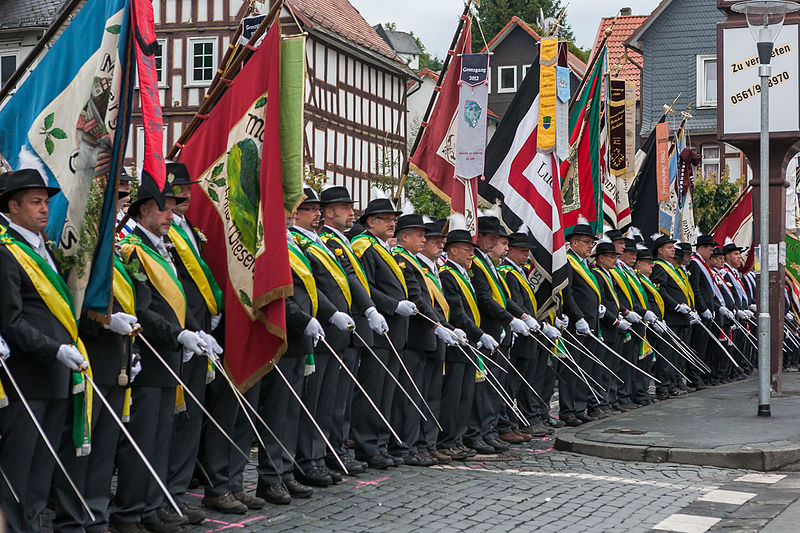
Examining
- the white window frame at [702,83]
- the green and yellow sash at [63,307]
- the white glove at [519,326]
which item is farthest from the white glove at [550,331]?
the white window frame at [702,83]

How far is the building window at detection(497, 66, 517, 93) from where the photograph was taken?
49531 mm

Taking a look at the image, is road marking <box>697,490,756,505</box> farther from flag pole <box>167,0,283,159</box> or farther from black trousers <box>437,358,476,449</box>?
flag pole <box>167,0,283,159</box>

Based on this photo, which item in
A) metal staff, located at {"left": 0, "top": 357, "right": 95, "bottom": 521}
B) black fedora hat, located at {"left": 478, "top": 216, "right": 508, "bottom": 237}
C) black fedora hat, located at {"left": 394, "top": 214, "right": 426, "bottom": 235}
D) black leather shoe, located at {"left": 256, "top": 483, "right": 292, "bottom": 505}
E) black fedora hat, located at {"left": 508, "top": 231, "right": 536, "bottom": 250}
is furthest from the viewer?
black fedora hat, located at {"left": 508, "top": 231, "right": 536, "bottom": 250}

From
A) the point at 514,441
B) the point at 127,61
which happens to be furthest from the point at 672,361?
the point at 127,61

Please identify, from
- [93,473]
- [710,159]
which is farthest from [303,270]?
[710,159]

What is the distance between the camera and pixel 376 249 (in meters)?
8.91

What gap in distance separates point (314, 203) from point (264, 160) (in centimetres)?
98

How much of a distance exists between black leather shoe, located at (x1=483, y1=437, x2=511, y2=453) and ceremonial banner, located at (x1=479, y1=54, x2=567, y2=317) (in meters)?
1.85

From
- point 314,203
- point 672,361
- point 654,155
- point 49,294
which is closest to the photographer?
point 49,294

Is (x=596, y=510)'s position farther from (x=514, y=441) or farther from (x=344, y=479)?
(x=514, y=441)

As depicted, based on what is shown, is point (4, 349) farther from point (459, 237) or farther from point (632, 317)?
point (632, 317)

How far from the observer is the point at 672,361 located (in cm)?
1515

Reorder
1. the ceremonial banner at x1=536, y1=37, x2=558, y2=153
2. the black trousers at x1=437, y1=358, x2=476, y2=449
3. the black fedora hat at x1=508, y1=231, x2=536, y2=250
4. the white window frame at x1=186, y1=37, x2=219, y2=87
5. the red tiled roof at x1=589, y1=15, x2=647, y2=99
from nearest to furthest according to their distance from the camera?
the black trousers at x1=437, y1=358, x2=476, y2=449
the black fedora hat at x1=508, y1=231, x2=536, y2=250
the ceremonial banner at x1=536, y1=37, x2=558, y2=153
the white window frame at x1=186, y1=37, x2=219, y2=87
the red tiled roof at x1=589, y1=15, x2=647, y2=99

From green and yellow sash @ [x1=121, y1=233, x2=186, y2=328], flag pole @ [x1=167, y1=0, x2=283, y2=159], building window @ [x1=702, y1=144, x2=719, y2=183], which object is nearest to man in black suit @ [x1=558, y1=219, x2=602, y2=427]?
flag pole @ [x1=167, y1=0, x2=283, y2=159]
